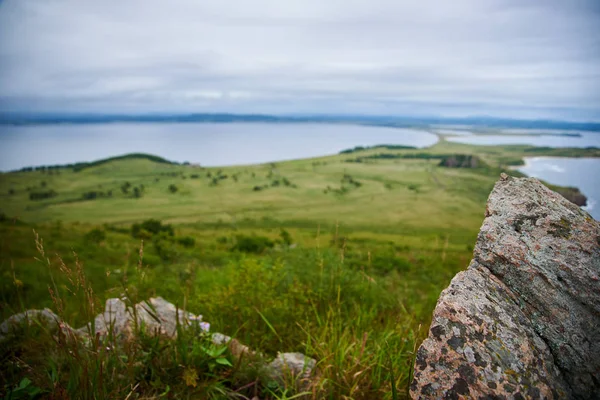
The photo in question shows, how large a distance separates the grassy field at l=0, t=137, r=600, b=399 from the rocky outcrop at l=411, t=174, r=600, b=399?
0.62 m

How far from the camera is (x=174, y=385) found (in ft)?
12.1

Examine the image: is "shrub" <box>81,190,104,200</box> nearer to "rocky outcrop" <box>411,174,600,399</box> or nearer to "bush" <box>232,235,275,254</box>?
"bush" <box>232,235,275,254</box>

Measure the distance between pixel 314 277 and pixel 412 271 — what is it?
16.8m

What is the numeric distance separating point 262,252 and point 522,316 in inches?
978

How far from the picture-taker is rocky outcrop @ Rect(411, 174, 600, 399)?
2279mm

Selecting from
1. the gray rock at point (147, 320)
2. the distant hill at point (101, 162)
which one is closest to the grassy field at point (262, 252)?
the gray rock at point (147, 320)

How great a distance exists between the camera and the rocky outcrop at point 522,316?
2279 mm

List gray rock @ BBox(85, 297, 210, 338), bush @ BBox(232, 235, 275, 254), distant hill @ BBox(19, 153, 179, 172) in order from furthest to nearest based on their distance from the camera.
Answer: distant hill @ BBox(19, 153, 179, 172)
bush @ BBox(232, 235, 275, 254)
gray rock @ BBox(85, 297, 210, 338)

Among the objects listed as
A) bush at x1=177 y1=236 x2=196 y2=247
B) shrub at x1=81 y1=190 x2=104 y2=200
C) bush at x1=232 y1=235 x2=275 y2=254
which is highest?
bush at x1=177 y1=236 x2=196 y2=247

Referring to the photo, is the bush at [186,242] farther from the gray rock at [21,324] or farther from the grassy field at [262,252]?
the gray rock at [21,324]

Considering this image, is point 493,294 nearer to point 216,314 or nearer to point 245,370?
point 245,370

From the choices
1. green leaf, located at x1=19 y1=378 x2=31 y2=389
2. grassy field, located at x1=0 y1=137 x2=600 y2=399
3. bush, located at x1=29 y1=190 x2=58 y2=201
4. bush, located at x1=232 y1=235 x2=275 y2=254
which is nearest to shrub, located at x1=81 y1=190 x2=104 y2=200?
grassy field, located at x1=0 y1=137 x2=600 y2=399

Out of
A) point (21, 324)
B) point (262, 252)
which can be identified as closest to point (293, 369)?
point (21, 324)

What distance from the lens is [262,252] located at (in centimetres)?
2683
